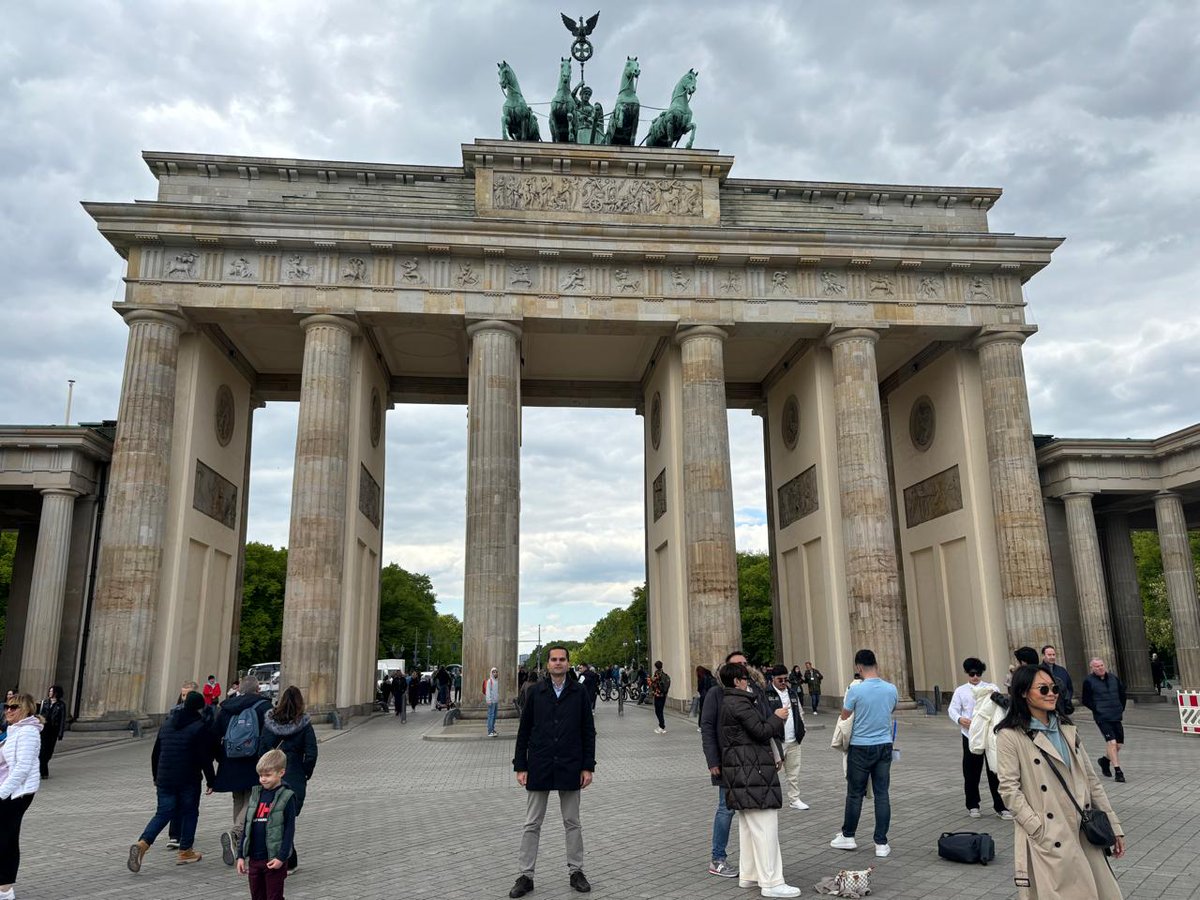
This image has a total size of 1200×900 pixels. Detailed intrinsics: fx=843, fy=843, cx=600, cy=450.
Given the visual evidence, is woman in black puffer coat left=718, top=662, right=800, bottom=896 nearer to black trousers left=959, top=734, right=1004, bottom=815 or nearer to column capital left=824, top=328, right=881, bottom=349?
black trousers left=959, top=734, right=1004, bottom=815

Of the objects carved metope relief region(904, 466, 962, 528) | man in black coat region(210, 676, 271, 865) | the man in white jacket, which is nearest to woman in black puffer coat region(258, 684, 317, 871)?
man in black coat region(210, 676, 271, 865)

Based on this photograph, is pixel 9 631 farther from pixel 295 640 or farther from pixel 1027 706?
pixel 1027 706

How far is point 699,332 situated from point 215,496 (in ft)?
54.8

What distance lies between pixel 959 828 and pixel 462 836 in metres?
5.28

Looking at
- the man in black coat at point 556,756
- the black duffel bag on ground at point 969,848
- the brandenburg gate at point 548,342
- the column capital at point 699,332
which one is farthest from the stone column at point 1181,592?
the man in black coat at point 556,756

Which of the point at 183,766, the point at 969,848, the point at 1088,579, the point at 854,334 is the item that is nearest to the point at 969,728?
the point at 969,848

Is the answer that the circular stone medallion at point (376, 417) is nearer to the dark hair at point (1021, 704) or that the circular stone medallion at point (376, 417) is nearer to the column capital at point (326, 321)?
the column capital at point (326, 321)

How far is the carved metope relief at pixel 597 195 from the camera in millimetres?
27531

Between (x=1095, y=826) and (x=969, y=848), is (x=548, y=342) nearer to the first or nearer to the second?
(x=969, y=848)

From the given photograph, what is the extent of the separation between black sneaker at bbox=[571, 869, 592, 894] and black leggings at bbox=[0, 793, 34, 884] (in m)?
4.34

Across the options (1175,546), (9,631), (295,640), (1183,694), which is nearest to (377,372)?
(295,640)

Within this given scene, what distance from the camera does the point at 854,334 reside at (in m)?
27.1

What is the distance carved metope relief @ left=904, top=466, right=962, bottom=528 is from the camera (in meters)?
28.5

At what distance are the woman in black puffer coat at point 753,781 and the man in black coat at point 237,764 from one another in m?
4.35
